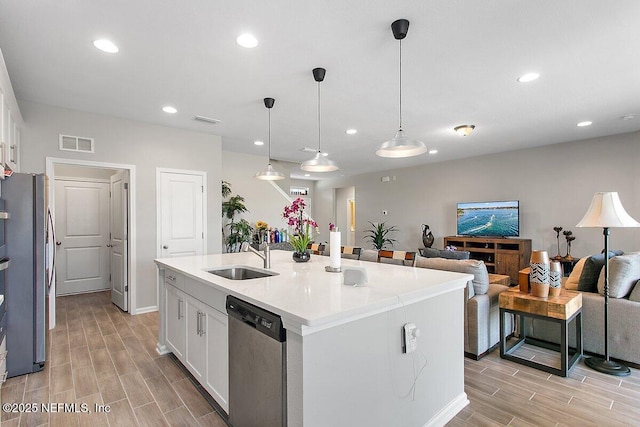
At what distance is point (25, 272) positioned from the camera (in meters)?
2.55

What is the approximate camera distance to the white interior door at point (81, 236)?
17.3ft

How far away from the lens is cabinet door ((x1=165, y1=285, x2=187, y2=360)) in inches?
98.2

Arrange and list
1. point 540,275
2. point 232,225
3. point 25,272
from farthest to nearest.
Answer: point 232,225, point 540,275, point 25,272

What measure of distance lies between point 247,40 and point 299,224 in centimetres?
149

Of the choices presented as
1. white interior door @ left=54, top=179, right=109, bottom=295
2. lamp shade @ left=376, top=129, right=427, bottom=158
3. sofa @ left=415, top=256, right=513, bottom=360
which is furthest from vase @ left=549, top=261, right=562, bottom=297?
white interior door @ left=54, top=179, right=109, bottom=295

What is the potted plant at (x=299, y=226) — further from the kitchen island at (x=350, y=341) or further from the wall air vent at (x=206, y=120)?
the wall air vent at (x=206, y=120)

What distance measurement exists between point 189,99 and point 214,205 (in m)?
1.88

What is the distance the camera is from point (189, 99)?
3455 millimetres

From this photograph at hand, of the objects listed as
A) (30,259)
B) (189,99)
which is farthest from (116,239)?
(189,99)

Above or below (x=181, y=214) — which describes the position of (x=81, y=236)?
below

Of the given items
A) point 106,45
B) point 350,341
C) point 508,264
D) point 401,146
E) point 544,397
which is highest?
point 106,45

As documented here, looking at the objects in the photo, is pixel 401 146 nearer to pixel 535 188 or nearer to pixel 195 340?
pixel 195 340

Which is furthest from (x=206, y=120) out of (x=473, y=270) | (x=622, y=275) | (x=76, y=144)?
(x=622, y=275)

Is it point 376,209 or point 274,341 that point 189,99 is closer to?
point 274,341
